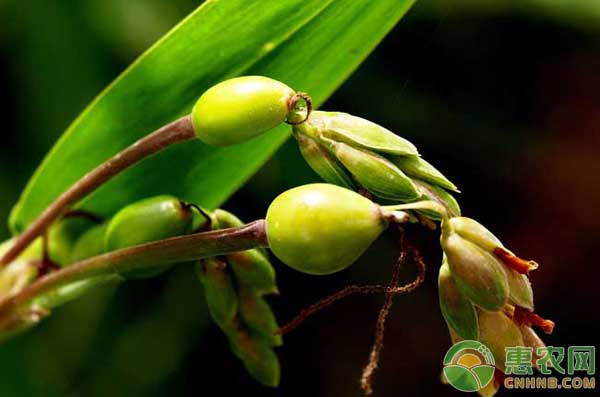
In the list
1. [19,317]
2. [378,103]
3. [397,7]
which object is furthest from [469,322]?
[378,103]

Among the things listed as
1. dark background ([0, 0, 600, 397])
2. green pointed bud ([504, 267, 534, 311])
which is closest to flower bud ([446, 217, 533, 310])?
green pointed bud ([504, 267, 534, 311])

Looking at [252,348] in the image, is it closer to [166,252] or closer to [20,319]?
[166,252]

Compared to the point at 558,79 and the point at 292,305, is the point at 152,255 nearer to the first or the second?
the point at 292,305

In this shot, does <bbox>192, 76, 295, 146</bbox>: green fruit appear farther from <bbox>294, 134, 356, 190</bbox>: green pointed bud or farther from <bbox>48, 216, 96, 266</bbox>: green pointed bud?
<bbox>48, 216, 96, 266</bbox>: green pointed bud

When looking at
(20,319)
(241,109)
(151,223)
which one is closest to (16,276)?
(20,319)

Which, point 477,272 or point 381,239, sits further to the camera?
point 381,239

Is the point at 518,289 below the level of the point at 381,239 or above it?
above
